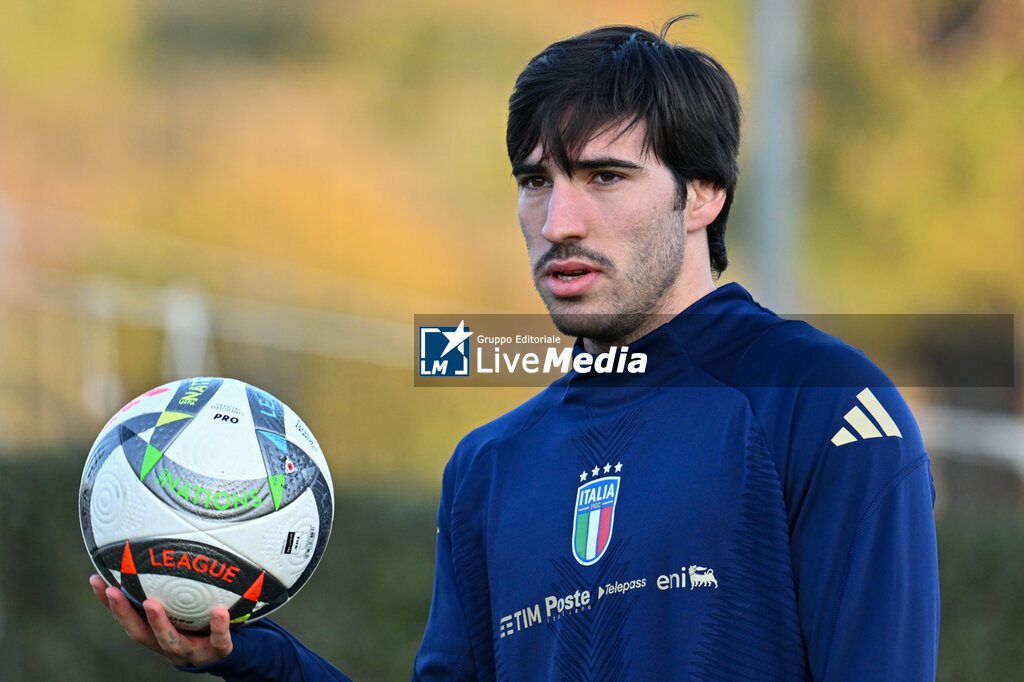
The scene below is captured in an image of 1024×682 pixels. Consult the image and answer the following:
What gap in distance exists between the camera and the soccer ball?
3.09 m

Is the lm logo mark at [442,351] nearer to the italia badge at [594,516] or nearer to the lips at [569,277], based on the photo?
the lips at [569,277]

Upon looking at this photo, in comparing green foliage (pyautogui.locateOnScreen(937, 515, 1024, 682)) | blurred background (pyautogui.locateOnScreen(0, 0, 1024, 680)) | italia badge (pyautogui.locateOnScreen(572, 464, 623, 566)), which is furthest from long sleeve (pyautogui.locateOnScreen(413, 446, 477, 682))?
green foliage (pyautogui.locateOnScreen(937, 515, 1024, 682))

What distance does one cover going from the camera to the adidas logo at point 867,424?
→ 2.67 meters

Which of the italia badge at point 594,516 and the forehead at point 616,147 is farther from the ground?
the forehead at point 616,147

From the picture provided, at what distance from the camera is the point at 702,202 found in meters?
3.37

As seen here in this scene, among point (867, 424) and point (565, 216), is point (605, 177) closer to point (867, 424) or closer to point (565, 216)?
point (565, 216)

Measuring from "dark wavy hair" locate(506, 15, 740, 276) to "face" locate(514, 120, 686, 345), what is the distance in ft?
0.16

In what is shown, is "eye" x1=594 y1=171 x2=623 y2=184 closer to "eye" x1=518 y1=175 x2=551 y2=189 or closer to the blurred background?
"eye" x1=518 y1=175 x2=551 y2=189

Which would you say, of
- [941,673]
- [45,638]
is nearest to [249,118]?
[45,638]

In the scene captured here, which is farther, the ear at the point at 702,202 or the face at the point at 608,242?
the ear at the point at 702,202

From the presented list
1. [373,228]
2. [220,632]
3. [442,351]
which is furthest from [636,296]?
[373,228]

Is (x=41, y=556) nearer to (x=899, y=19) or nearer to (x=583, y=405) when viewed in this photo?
(x=583, y=405)

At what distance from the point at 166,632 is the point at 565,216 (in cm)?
136

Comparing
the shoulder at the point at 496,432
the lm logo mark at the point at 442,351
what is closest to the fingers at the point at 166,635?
the shoulder at the point at 496,432
